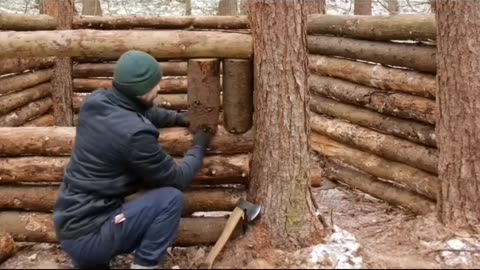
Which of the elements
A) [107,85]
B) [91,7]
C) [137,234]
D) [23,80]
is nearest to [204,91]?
[137,234]

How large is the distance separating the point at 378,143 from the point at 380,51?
3.42 ft

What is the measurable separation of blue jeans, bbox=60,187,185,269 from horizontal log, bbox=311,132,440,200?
254cm

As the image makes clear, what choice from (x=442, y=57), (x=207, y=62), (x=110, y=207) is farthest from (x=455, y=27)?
(x=110, y=207)

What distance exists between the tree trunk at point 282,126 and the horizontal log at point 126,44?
0.22 m

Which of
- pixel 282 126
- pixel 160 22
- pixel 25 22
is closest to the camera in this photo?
pixel 282 126

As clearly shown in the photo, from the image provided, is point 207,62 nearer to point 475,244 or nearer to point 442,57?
point 442,57

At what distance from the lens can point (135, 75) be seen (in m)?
3.51

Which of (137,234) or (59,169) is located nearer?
(137,234)

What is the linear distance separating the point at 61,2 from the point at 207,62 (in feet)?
17.1

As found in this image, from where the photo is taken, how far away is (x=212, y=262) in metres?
3.97

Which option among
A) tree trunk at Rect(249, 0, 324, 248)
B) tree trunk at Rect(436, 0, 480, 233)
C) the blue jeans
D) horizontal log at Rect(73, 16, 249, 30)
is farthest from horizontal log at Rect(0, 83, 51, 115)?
tree trunk at Rect(436, 0, 480, 233)

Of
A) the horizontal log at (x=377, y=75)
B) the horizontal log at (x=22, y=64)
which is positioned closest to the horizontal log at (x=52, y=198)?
the horizontal log at (x=377, y=75)

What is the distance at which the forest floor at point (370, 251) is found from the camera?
13.0 feet

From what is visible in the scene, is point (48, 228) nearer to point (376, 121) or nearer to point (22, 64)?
point (376, 121)
